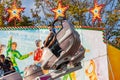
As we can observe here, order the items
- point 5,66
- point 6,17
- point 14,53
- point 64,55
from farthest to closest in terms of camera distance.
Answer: point 6,17
point 14,53
point 5,66
point 64,55

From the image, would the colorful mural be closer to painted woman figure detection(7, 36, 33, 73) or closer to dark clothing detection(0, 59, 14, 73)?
painted woman figure detection(7, 36, 33, 73)

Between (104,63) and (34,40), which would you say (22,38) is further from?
(104,63)

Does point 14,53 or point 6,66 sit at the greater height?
point 6,66

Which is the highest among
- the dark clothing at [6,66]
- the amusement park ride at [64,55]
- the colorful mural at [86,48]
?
the amusement park ride at [64,55]

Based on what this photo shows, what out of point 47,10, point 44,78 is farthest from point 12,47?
point 47,10

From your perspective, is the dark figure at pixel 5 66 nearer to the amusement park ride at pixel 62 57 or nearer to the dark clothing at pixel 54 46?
the amusement park ride at pixel 62 57

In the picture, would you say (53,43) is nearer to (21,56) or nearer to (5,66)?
(5,66)

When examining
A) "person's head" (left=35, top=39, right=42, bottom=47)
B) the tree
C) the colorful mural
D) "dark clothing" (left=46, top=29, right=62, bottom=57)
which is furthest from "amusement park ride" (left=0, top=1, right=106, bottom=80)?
the tree

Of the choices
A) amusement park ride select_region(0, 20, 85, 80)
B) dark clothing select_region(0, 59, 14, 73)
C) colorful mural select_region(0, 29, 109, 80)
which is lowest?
colorful mural select_region(0, 29, 109, 80)

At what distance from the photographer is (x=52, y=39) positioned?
17.5 feet

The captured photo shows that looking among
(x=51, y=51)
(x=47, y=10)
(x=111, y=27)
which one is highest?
(x=51, y=51)

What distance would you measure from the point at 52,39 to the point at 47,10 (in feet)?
61.2

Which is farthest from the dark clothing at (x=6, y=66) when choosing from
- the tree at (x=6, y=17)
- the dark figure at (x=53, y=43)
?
the tree at (x=6, y=17)

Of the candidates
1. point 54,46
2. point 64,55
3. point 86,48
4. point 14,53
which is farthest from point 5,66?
point 86,48
